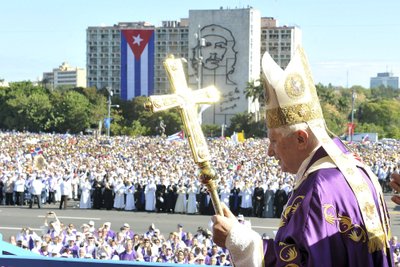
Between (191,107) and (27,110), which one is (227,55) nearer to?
(27,110)

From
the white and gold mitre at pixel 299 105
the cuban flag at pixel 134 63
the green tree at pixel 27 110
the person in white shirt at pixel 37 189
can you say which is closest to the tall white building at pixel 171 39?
the green tree at pixel 27 110

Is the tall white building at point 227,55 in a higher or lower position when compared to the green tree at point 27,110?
higher

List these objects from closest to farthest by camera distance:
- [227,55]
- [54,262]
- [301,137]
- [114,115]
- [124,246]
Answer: [301,137] < [54,262] < [124,246] < [114,115] < [227,55]

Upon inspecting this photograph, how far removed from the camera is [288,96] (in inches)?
136

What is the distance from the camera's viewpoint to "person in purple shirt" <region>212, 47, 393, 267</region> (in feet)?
10.1

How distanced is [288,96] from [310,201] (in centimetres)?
55

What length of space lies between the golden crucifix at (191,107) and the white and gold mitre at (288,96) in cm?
33

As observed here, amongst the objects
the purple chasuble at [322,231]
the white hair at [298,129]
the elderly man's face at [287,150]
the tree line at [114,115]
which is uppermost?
the tree line at [114,115]

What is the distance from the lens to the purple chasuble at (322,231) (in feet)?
9.98

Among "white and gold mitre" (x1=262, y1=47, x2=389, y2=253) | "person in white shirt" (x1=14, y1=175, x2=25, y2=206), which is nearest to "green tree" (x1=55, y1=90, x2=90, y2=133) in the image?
"person in white shirt" (x1=14, y1=175, x2=25, y2=206)

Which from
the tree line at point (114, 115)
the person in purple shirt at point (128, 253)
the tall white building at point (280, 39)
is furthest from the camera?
the tall white building at point (280, 39)

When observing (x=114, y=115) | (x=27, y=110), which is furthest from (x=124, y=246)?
(x=27, y=110)

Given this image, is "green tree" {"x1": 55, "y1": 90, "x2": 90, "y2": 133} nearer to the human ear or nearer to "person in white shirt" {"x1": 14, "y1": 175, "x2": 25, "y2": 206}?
"person in white shirt" {"x1": 14, "y1": 175, "x2": 25, "y2": 206}

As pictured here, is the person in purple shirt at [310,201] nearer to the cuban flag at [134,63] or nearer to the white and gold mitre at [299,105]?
the white and gold mitre at [299,105]
